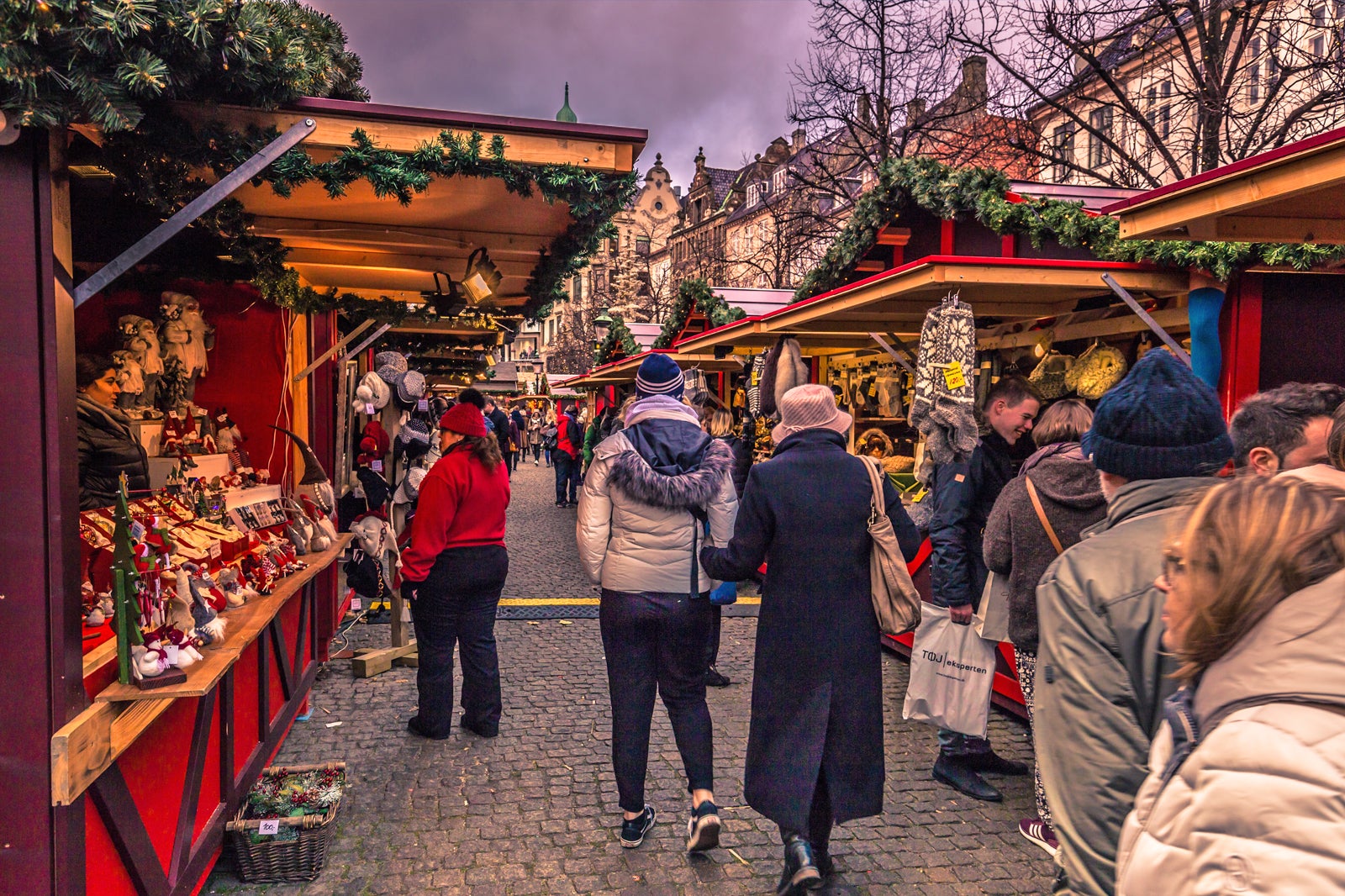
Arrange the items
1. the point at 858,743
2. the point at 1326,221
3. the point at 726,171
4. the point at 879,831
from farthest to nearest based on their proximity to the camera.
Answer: the point at 726,171 < the point at 879,831 < the point at 1326,221 < the point at 858,743

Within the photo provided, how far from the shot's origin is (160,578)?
288 cm

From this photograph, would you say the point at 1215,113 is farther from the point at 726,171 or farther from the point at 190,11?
the point at 726,171

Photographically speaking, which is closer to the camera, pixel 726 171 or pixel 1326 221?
pixel 1326 221

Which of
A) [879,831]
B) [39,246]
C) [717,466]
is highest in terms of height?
[39,246]

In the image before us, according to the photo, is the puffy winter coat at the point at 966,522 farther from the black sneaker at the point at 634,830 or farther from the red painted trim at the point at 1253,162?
the black sneaker at the point at 634,830

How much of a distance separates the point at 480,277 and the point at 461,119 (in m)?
1.59

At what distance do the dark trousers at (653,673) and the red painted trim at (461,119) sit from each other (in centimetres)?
179

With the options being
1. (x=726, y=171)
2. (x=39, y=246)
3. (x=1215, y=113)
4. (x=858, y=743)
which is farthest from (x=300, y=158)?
(x=726, y=171)

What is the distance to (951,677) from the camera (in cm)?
414

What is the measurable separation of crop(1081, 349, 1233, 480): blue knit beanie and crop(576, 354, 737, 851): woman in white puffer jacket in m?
1.85

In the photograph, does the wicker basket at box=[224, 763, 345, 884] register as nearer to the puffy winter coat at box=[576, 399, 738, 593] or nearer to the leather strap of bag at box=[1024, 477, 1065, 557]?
the puffy winter coat at box=[576, 399, 738, 593]

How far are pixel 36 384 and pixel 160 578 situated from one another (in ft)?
3.22

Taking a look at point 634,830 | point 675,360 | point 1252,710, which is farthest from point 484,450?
point 675,360

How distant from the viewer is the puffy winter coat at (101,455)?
291 cm
